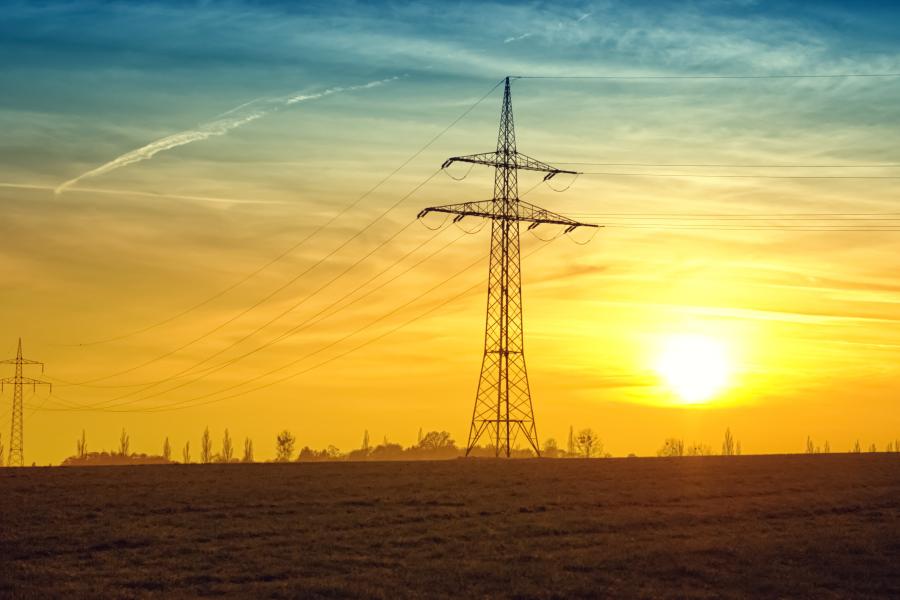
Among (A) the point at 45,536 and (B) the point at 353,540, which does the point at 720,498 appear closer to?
(B) the point at 353,540

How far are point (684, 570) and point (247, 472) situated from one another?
44953mm

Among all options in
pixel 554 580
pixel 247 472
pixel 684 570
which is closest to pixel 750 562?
pixel 684 570

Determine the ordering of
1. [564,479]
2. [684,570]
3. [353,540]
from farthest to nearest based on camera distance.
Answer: [564,479], [353,540], [684,570]

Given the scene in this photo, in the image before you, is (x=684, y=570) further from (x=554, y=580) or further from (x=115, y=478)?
(x=115, y=478)

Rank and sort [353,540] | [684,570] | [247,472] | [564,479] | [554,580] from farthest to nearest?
1. [247,472]
2. [564,479]
3. [353,540]
4. [684,570]
5. [554,580]

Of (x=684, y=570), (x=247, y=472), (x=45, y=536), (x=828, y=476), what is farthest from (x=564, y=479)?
(x=45, y=536)

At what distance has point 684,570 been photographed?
37.0 m

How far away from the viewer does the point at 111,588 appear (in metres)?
33.0

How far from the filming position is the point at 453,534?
4381 centimetres

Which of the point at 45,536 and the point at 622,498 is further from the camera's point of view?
the point at 622,498

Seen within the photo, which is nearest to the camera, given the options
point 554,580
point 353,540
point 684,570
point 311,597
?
point 311,597

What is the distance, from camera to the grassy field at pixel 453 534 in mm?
34250

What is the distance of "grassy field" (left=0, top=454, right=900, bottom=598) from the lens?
112 ft

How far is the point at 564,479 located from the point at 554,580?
107ft
